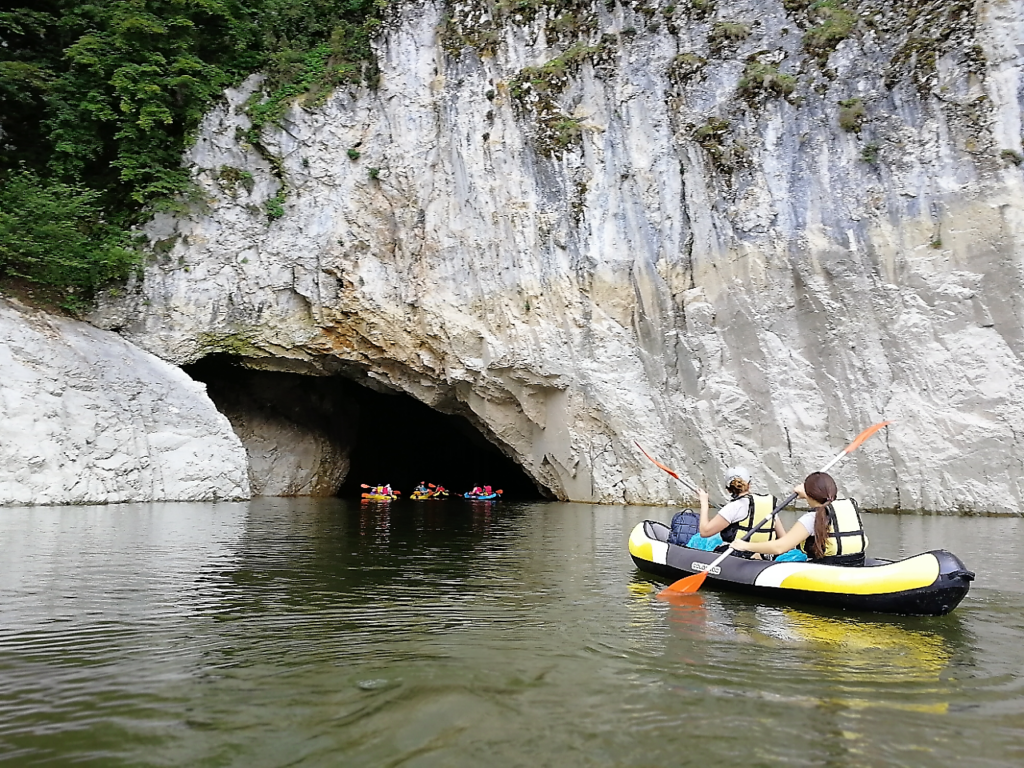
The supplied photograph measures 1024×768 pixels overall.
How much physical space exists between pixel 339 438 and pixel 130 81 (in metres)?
13.2

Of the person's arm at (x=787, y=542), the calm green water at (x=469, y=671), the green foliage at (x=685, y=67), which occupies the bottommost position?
the calm green water at (x=469, y=671)

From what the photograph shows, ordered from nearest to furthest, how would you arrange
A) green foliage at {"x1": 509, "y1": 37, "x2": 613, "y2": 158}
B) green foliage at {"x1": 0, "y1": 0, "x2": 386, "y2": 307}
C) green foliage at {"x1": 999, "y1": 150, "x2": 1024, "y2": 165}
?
green foliage at {"x1": 999, "y1": 150, "x2": 1024, "y2": 165}
green foliage at {"x1": 0, "y1": 0, "x2": 386, "y2": 307}
green foliage at {"x1": 509, "y1": 37, "x2": 613, "y2": 158}

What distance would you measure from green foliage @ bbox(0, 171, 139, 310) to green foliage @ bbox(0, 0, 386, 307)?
0.25 feet

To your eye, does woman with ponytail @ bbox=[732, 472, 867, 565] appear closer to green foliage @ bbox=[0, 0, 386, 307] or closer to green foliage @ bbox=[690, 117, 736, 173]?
green foliage @ bbox=[690, 117, 736, 173]

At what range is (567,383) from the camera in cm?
2078

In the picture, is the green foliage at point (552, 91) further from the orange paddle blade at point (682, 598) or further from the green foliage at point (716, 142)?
the orange paddle blade at point (682, 598)

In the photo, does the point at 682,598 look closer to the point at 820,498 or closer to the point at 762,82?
the point at 820,498

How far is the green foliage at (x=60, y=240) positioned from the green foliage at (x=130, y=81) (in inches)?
3.0

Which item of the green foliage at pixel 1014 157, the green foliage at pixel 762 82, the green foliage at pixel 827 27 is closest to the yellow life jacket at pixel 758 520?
the green foliage at pixel 1014 157

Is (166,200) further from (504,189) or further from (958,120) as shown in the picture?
(958,120)

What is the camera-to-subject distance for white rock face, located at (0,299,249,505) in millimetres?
16172

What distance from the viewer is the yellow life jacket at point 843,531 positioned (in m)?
6.73

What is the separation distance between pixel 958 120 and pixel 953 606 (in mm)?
15126

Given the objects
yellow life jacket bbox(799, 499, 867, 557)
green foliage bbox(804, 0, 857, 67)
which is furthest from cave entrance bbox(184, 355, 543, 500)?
yellow life jacket bbox(799, 499, 867, 557)
